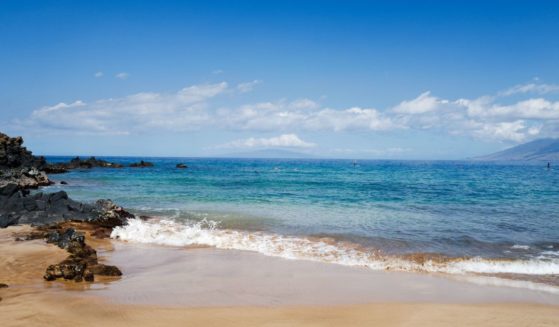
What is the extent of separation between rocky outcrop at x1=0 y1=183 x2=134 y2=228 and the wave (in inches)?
38.8

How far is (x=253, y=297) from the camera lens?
8.23 metres

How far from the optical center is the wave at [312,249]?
11406 mm

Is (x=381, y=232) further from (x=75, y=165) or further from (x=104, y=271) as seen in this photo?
(x=75, y=165)

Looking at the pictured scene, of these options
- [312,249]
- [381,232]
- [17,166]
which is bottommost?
[312,249]

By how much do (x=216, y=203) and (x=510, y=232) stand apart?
17267mm

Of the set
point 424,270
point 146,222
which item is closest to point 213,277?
point 424,270

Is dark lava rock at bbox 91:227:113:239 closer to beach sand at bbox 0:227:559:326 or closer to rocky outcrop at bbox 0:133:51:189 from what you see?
beach sand at bbox 0:227:559:326

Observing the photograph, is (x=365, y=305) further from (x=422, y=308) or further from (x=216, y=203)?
(x=216, y=203)

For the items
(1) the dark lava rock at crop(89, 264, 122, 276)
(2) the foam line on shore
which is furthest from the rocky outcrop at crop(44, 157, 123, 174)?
(1) the dark lava rock at crop(89, 264, 122, 276)

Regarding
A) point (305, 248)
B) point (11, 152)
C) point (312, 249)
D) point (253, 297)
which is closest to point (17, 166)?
point (11, 152)

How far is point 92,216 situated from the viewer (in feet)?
58.7

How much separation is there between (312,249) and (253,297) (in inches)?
219

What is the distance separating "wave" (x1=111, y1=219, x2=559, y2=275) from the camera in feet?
37.4

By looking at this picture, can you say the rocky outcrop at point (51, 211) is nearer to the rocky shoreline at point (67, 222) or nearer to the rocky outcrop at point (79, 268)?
the rocky shoreline at point (67, 222)
